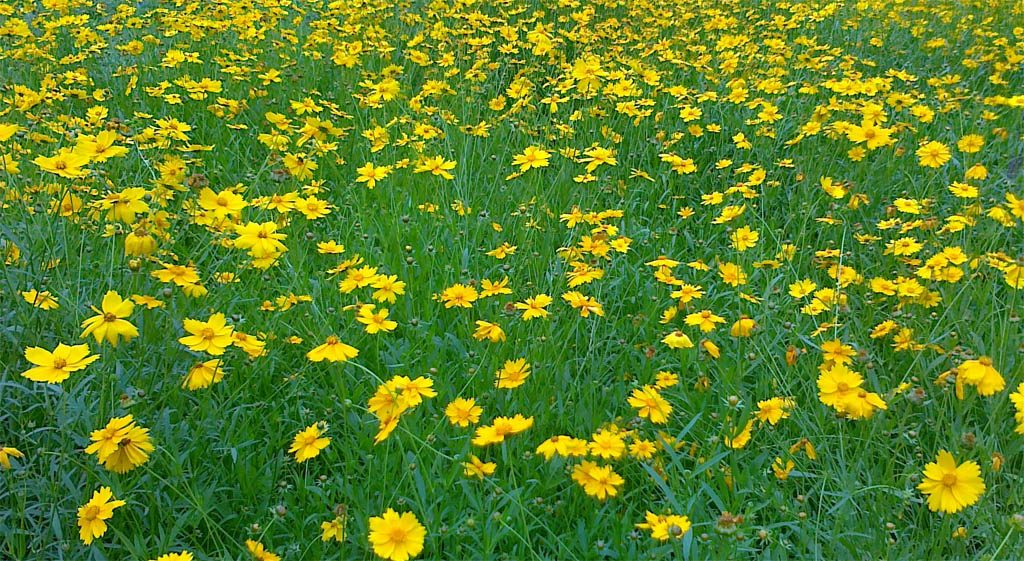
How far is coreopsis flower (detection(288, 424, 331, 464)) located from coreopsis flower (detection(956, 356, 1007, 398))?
1.05 metres

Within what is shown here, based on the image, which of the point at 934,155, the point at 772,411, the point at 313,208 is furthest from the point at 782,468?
the point at 934,155

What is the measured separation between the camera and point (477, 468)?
1.32 meters

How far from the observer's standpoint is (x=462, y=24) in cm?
414

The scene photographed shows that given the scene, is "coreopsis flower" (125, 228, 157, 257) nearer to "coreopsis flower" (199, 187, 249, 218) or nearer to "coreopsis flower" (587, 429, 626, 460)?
"coreopsis flower" (199, 187, 249, 218)

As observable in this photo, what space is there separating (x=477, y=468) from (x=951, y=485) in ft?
2.42

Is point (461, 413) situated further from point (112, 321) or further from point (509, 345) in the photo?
point (112, 321)

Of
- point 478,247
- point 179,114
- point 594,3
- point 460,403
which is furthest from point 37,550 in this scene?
point 594,3

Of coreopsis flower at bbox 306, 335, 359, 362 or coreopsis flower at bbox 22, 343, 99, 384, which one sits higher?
coreopsis flower at bbox 22, 343, 99, 384

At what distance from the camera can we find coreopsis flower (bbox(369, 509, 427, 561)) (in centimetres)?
108

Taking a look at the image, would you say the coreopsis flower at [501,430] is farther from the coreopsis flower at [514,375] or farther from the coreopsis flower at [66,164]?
the coreopsis flower at [66,164]

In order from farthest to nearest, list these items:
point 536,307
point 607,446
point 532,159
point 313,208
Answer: point 532,159, point 313,208, point 536,307, point 607,446

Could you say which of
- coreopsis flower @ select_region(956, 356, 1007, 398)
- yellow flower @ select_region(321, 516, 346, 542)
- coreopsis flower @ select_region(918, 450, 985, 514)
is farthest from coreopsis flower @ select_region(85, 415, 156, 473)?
coreopsis flower @ select_region(956, 356, 1007, 398)

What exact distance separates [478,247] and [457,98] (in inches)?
54.5

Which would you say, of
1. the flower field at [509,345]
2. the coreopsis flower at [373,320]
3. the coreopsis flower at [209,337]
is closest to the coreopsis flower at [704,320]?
the flower field at [509,345]
